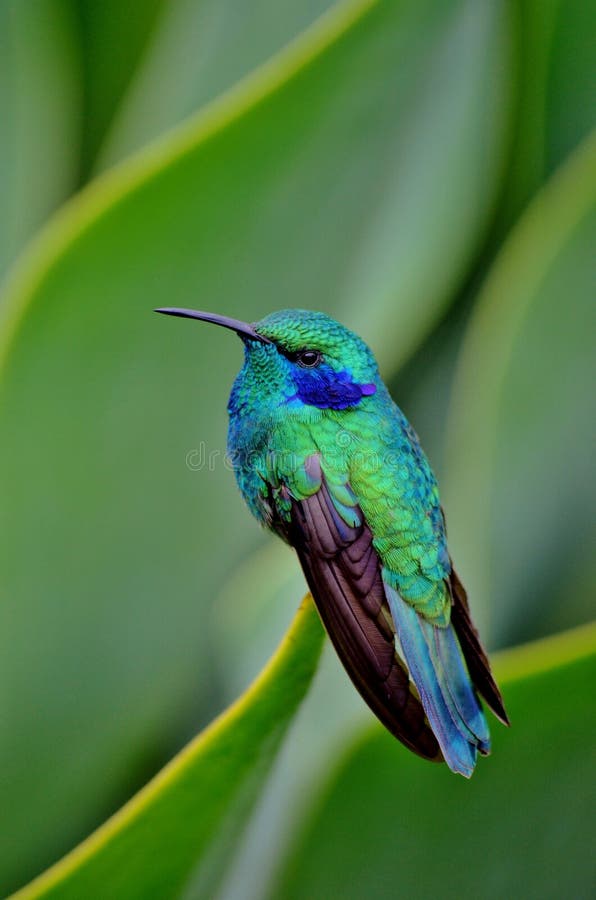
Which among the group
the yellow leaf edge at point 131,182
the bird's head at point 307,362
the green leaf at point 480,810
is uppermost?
the yellow leaf edge at point 131,182

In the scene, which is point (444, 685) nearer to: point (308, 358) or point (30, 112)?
point (308, 358)

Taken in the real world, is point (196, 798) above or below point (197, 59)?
below

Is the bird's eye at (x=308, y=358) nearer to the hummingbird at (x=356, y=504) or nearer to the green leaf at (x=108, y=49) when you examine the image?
the hummingbird at (x=356, y=504)

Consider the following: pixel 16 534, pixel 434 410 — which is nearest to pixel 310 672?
pixel 16 534

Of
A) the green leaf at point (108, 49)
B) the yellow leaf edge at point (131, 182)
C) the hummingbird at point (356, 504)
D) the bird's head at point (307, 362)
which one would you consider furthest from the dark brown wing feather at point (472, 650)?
the green leaf at point (108, 49)

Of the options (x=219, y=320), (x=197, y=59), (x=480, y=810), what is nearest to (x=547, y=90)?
(x=197, y=59)

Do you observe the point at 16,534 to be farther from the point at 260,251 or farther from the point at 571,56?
the point at 571,56
